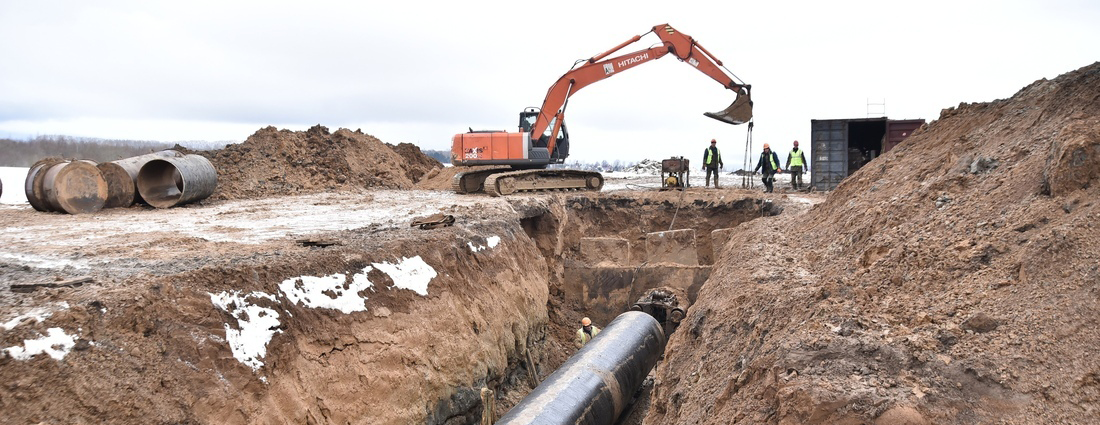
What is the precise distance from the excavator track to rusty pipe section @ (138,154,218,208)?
5.96 metres

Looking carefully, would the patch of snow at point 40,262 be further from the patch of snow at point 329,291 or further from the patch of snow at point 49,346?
the patch of snow at point 49,346

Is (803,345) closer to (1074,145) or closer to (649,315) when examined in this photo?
(1074,145)

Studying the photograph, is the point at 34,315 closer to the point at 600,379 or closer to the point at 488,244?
the point at 600,379

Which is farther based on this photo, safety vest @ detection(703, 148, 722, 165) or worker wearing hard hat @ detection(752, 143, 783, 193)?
safety vest @ detection(703, 148, 722, 165)

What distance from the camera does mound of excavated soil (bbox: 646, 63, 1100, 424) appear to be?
9.75 ft

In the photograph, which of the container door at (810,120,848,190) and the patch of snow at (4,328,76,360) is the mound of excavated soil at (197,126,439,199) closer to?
the container door at (810,120,848,190)

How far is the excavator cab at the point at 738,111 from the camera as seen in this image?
52.2 ft

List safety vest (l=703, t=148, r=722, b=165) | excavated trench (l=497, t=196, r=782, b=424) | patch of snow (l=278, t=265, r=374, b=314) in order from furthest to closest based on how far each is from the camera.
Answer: safety vest (l=703, t=148, r=722, b=165) < excavated trench (l=497, t=196, r=782, b=424) < patch of snow (l=278, t=265, r=374, b=314)

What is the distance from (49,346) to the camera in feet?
15.6

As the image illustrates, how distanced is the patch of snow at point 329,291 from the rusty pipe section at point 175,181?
8723 mm

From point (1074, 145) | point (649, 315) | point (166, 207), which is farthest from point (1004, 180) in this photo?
point (166, 207)

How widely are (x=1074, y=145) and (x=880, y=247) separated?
53.9 inches

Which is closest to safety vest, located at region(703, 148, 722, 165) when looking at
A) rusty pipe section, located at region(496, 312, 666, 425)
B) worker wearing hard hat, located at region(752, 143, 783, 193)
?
worker wearing hard hat, located at region(752, 143, 783, 193)

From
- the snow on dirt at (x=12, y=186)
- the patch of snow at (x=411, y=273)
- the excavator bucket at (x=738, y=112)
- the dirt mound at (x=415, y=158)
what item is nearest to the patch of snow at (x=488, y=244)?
the patch of snow at (x=411, y=273)
